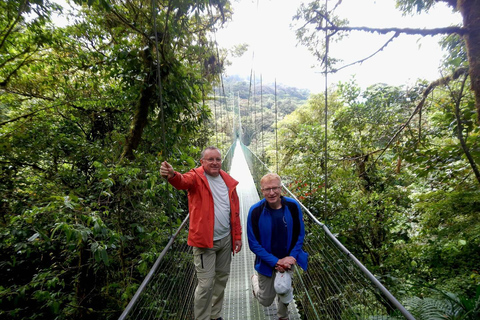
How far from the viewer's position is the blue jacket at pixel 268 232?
4.28 feet

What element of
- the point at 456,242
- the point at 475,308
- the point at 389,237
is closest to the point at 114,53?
the point at 475,308

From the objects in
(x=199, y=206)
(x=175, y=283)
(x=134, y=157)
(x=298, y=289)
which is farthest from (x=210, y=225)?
(x=134, y=157)

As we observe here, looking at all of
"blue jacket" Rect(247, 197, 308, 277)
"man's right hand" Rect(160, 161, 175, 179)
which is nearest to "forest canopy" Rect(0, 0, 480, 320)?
"man's right hand" Rect(160, 161, 175, 179)

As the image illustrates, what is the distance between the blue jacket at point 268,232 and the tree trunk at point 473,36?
1594 mm

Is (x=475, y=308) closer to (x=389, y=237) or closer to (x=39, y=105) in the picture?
(x=389, y=237)

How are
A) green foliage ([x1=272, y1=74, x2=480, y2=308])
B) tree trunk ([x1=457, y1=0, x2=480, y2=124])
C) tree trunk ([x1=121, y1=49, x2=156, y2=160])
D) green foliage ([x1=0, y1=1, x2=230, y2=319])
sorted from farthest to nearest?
tree trunk ([x1=121, y1=49, x2=156, y2=160])
green foliage ([x1=272, y1=74, x2=480, y2=308])
green foliage ([x1=0, y1=1, x2=230, y2=319])
tree trunk ([x1=457, y1=0, x2=480, y2=124])

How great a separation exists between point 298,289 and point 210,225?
1.15 metres

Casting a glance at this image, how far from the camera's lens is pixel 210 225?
4.28 ft

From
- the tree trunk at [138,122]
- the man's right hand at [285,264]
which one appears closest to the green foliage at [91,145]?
the tree trunk at [138,122]

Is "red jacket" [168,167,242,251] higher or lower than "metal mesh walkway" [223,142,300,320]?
higher

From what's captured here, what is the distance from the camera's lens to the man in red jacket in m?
1.29

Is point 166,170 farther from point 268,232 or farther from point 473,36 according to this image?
point 473,36

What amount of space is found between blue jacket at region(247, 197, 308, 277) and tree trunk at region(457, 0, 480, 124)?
5.23ft

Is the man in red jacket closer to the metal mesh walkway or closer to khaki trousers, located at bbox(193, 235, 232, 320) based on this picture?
khaki trousers, located at bbox(193, 235, 232, 320)
